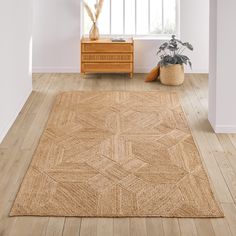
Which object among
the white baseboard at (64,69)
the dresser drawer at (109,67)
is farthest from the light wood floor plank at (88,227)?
the white baseboard at (64,69)

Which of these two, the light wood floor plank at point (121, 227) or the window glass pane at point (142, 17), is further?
the window glass pane at point (142, 17)

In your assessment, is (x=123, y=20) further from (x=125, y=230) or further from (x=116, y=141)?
(x=125, y=230)

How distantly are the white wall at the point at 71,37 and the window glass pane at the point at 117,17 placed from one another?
46 centimetres

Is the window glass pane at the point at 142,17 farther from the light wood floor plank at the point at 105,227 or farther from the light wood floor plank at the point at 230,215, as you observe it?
the light wood floor plank at the point at 105,227

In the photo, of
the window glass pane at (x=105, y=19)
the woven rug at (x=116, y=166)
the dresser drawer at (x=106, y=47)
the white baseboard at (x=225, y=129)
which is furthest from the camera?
the window glass pane at (x=105, y=19)

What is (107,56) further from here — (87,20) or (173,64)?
(173,64)

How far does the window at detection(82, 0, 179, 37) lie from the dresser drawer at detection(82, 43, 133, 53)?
2.18 feet

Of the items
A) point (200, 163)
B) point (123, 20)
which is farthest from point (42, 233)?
point (123, 20)

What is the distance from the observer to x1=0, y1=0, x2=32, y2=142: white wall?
210 inches

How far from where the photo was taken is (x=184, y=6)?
8.08m

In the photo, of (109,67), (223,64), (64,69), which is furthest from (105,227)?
(64,69)

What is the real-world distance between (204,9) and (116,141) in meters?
3.48

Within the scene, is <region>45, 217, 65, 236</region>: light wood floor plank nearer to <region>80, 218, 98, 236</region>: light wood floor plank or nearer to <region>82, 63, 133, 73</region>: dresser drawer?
<region>80, 218, 98, 236</region>: light wood floor plank

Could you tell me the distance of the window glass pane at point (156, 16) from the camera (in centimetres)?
841
